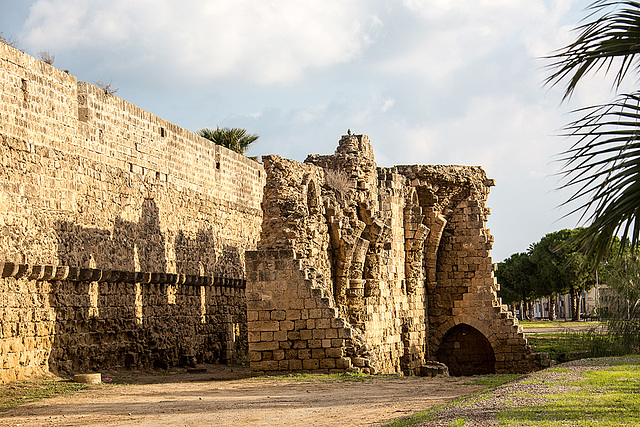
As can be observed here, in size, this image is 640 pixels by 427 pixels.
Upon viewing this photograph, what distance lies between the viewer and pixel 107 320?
15625 millimetres

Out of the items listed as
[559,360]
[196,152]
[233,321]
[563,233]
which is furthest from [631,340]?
[563,233]

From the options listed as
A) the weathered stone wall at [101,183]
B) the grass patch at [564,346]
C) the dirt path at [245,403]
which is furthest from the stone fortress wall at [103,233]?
the grass patch at [564,346]

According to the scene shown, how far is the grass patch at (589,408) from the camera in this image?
757cm

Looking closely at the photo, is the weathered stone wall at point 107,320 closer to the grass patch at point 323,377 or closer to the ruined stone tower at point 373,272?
the ruined stone tower at point 373,272

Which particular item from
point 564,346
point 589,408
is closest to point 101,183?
point 589,408

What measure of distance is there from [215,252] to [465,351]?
8.51 metres

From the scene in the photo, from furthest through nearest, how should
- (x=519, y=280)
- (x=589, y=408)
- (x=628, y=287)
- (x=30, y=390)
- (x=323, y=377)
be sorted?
(x=519, y=280) < (x=628, y=287) < (x=323, y=377) < (x=30, y=390) < (x=589, y=408)

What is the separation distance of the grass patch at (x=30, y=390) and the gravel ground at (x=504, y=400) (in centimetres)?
556

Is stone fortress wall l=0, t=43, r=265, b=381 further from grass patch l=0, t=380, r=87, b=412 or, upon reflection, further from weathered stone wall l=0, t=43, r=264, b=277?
grass patch l=0, t=380, r=87, b=412

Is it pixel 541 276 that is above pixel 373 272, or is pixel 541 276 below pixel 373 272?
above

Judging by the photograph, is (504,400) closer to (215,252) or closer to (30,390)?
(30,390)

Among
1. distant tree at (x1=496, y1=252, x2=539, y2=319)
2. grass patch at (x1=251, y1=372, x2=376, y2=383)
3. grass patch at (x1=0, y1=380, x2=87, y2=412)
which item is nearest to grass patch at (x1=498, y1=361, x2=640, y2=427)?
grass patch at (x1=251, y1=372, x2=376, y2=383)

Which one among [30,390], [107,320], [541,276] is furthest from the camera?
[541,276]

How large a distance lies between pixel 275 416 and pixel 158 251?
878 cm
